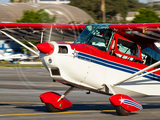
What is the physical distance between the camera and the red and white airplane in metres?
7.23

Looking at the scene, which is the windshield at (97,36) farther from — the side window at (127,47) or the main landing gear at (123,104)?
the main landing gear at (123,104)

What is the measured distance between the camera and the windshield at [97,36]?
7895 millimetres

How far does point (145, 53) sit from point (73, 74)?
8.02 feet

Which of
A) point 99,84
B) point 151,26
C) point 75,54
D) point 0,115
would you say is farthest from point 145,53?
point 0,115

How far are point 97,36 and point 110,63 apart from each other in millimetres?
815

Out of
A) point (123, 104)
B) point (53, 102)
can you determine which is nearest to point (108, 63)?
point (123, 104)

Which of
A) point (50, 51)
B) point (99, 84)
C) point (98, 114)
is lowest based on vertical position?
point (98, 114)

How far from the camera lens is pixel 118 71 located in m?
8.11

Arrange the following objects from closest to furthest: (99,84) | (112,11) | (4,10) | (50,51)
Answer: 1. (50,51)
2. (99,84)
3. (4,10)
4. (112,11)

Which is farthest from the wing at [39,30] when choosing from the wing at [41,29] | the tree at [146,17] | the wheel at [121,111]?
the tree at [146,17]

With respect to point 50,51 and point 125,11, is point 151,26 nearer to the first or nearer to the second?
point 50,51

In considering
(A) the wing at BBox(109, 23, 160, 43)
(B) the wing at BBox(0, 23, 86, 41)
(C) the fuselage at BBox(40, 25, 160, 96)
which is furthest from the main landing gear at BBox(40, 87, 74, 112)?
(A) the wing at BBox(109, 23, 160, 43)

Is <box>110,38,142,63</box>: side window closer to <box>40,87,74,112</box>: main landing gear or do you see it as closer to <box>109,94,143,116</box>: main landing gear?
<box>109,94,143,116</box>: main landing gear

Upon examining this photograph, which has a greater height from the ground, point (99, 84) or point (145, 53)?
point (145, 53)
